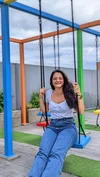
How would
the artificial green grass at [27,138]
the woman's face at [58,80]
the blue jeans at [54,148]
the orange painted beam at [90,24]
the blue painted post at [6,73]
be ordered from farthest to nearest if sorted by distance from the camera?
the artificial green grass at [27,138] → the orange painted beam at [90,24] → the blue painted post at [6,73] → the woman's face at [58,80] → the blue jeans at [54,148]

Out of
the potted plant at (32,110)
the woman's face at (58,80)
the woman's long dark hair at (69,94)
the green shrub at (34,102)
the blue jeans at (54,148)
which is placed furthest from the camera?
the green shrub at (34,102)

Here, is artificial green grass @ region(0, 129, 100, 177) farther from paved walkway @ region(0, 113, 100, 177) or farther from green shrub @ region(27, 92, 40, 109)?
green shrub @ region(27, 92, 40, 109)

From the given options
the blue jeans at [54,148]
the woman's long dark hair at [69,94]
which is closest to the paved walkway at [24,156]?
the blue jeans at [54,148]

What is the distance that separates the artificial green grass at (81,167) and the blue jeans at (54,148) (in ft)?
1.72

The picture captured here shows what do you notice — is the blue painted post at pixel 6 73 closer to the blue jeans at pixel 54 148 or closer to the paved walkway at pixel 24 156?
the paved walkway at pixel 24 156

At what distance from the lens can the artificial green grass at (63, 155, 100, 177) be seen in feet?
10.6

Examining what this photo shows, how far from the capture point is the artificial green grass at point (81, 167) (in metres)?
3.22

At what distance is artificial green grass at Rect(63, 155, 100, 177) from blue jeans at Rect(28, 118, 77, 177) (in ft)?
1.72

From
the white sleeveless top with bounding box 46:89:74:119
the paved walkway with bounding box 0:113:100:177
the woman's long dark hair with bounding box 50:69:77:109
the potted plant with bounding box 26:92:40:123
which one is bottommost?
the paved walkway with bounding box 0:113:100:177

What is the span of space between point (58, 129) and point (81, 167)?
2.53 feet

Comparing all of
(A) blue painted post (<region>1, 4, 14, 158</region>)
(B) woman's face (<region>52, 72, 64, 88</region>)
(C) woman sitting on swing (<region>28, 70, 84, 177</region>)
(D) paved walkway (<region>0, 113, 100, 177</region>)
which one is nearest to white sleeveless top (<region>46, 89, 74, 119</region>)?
(C) woman sitting on swing (<region>28, 70, 84, 177</region>)

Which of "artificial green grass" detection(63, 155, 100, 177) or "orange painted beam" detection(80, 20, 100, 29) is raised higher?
"orange painted beam" detection(80, 20, 100, 29)

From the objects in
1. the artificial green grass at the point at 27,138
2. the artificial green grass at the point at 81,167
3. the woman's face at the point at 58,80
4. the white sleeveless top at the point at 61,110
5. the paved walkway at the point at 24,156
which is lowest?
the artificial green grass at the point at 27,138

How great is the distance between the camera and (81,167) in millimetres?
3436
